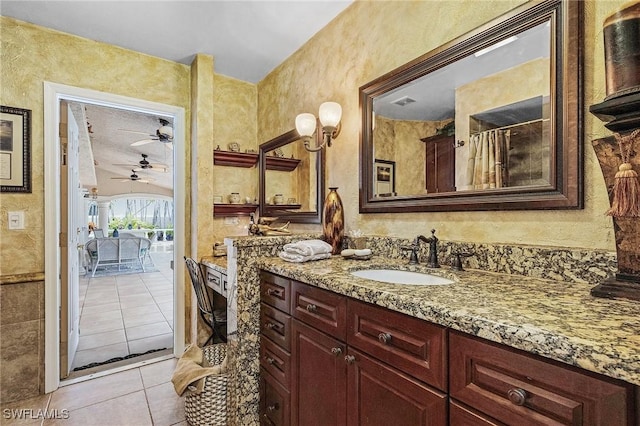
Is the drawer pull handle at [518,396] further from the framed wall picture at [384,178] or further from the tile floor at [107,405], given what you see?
the tile floor at [107,405]

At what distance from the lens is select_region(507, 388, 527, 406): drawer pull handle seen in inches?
25.0

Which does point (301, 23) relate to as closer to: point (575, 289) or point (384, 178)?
point (384, 178)

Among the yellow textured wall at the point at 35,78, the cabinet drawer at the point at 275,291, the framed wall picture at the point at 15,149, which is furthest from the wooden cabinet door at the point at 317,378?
the framed wall picture at the point at 15,149

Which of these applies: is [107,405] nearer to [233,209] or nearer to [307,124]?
[233,209]

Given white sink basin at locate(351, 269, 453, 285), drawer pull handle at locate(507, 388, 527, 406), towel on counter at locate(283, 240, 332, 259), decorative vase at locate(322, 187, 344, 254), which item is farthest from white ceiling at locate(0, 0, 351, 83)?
drawer pull handle at locate(507, 388, 527, 406)

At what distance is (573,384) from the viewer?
1.89ft

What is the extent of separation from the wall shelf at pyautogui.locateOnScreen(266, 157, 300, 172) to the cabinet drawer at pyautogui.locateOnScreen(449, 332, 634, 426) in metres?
2.02

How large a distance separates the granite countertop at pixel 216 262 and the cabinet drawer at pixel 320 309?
877mm

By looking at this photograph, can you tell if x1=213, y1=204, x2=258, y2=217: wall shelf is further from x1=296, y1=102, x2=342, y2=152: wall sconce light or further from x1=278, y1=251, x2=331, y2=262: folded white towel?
x1=278, y1=251, x2=331, y2=262: folded white towel

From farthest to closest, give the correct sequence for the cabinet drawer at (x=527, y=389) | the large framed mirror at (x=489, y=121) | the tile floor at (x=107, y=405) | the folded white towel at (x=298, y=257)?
the tile floor at (x=107, y=405) < the folded white towel at (x=298, y=257) < the large framed mirror at (x=489, y=121) < the cabinet drawer at (x=527, y=389)

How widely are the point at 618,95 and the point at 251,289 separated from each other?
64.4 inches

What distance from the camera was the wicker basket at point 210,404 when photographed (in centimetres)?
173

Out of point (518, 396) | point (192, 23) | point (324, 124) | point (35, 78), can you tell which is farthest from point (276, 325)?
point (35, 78)

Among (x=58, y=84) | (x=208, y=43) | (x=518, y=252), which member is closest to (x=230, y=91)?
(x=208, y=43)
